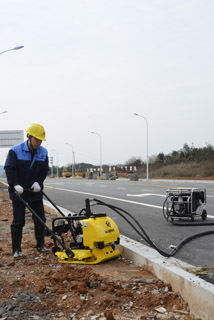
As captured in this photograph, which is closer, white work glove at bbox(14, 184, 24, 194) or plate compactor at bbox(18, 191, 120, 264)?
plate compactor at bbox(18, 191, 120, 264)

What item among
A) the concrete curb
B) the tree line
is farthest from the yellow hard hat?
the tree line

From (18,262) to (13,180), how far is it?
3.76 feet

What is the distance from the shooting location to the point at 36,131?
5375 mm

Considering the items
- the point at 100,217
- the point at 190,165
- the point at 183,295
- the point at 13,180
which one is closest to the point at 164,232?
the point at 100,217

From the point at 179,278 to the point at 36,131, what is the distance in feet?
9.69

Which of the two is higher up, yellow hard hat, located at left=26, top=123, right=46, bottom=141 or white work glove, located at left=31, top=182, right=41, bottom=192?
yellow hard hat, located at left=26, top=123, right=46, bottom=141

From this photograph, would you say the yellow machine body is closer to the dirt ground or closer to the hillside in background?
the dirt ground

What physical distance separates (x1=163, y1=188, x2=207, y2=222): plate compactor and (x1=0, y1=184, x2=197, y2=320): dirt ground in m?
3.56

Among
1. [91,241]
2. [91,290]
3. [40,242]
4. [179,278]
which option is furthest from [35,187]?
[179,278]

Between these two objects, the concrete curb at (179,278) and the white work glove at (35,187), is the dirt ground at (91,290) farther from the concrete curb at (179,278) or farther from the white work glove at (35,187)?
the white work glove at (35,187)

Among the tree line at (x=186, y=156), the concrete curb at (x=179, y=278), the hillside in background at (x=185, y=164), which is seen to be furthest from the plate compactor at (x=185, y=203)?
the tree line at (x=186, y=156)

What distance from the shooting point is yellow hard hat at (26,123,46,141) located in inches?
211

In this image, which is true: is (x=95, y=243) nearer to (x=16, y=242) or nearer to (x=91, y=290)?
(x=91, y=290)

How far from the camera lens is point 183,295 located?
136 inches
